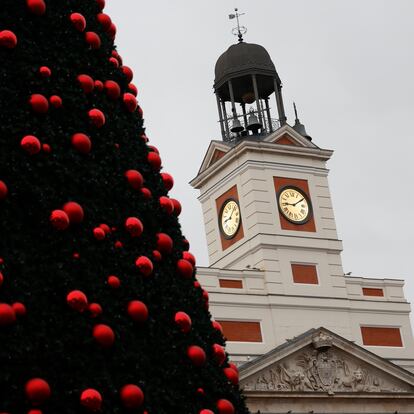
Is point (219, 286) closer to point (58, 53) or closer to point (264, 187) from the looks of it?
point (264, 187)

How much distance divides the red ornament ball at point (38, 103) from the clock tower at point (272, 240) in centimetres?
2495

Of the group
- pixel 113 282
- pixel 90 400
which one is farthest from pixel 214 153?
pixel 90 400

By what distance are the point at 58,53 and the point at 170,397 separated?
2.95m

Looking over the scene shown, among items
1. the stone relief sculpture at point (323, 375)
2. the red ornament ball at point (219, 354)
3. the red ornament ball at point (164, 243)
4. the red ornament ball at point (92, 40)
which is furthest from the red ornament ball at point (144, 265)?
the stone relief sculpture at point (323, 375)

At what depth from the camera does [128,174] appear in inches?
349

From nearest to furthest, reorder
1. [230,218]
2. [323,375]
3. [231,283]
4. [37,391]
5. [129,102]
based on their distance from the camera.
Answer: [37,391]
[129,102]
[323,375]
[231,283]
[230,218]

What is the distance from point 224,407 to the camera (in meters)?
8.69

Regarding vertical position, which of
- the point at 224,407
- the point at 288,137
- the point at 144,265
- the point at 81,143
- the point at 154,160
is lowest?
the point at 224,407

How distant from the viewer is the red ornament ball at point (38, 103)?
8.48 m

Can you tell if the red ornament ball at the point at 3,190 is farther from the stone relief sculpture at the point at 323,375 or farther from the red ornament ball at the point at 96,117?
the stone relief sculpture at the point at 323,375

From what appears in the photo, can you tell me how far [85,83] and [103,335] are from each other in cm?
221

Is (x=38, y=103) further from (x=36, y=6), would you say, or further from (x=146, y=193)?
(x=146, y=193)

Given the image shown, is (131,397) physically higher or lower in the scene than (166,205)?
lower

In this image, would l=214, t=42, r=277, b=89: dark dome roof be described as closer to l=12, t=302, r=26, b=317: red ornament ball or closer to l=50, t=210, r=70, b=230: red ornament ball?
l=50, t=210, r=70, b=230: red ornament ball
